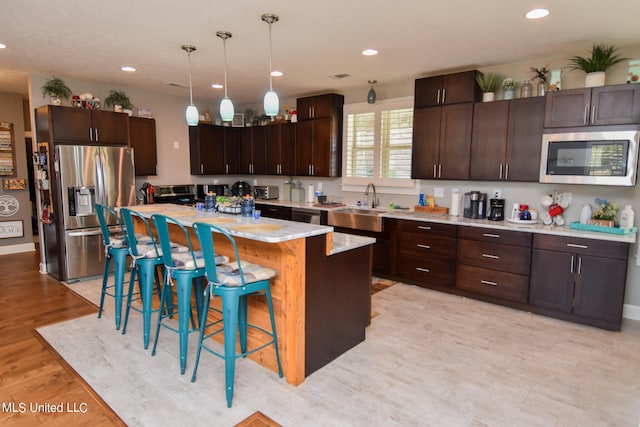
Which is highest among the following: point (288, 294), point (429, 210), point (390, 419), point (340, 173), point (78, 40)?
point (78, 40)

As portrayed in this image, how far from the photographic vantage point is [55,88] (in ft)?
15.6

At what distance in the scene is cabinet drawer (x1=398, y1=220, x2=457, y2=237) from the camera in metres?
4.24

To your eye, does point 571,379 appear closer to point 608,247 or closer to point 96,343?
point 608,247

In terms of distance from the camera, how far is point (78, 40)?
11.5ft

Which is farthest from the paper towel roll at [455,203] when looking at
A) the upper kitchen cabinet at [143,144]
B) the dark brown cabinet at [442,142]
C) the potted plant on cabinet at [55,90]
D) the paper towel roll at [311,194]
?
the potted plant on cabinet at [55,90]

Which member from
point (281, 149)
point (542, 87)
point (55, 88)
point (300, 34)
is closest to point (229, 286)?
point (300, 34)

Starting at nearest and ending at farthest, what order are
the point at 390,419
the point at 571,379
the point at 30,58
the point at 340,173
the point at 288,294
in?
1. the point at 390,419
2. the point at 288,294
3. the point at 571,379
4. the point at 30,58
5. the point at 340,173

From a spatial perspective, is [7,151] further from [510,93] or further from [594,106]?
[594,106]

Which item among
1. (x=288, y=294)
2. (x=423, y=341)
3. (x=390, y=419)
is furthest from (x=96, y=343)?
(x=423, y=341)

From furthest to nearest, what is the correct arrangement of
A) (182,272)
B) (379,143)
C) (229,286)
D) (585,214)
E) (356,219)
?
(379,143) → (356,219) → (585,214) → (182,272) → (229,286)

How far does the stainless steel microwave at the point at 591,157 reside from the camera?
3.35 meters

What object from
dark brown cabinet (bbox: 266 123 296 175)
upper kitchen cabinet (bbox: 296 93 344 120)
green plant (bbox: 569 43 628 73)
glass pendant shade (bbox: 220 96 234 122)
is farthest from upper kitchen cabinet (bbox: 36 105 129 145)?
green plant (bbox: 569 43 628 73)

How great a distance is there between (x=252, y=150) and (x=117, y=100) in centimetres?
218

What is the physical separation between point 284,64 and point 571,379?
13.0 feet
